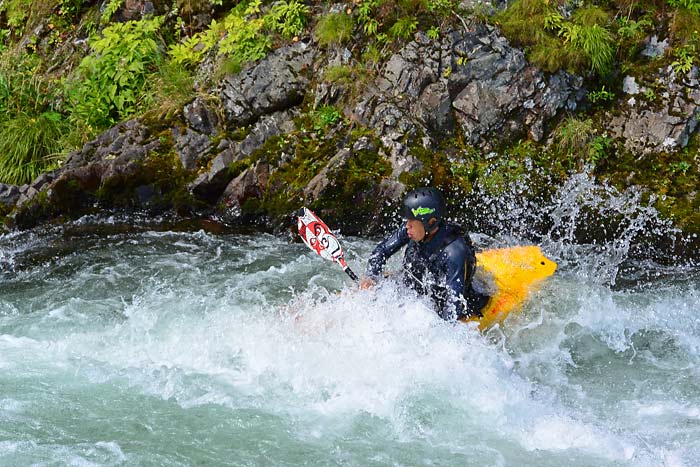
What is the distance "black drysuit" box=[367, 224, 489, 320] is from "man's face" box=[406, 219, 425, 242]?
0.57 feet

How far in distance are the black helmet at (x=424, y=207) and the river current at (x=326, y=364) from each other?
718mm

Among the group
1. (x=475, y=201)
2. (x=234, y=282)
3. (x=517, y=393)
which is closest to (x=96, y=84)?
(x=234, y=282)

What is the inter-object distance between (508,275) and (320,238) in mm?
1646

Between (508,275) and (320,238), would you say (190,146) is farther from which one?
(508,275)

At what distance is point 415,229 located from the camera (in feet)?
20.2

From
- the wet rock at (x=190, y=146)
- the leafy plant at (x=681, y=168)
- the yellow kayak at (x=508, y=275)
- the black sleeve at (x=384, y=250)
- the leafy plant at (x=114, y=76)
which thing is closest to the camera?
the yellow kayak at (x=508, y=275)

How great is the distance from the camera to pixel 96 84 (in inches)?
416

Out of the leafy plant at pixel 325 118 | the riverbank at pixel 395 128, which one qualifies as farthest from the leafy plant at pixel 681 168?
the leafy plant at pixel 325 118

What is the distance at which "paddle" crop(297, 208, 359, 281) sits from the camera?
23.7 feet

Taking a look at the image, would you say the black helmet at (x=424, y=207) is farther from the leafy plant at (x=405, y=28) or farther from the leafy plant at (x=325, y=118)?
the leafy plant at (x=405, y=28)

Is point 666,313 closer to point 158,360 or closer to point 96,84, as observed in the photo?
point 158,360

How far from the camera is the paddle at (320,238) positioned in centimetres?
723

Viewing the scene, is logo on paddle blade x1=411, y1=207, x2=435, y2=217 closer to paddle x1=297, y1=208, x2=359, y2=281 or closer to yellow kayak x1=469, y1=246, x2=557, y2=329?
yellow kayak x1=469, y1=246, x2=557, y2=329

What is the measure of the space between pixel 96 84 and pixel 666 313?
7.32 metres
